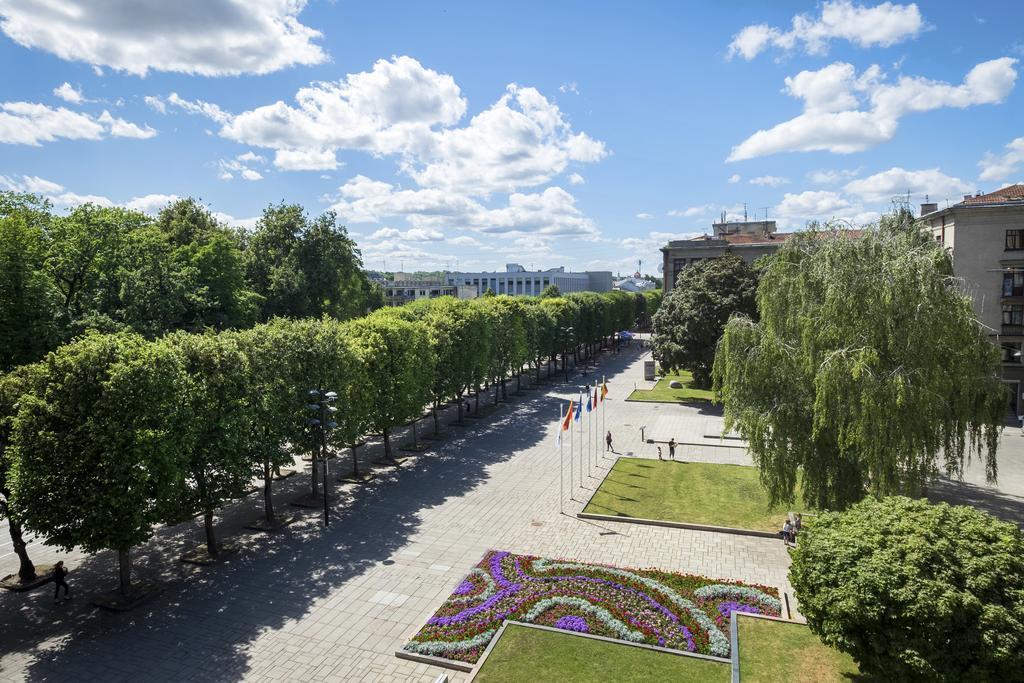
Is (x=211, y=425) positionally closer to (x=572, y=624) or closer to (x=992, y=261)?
(x=572, y=624)

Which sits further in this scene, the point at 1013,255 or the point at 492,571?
the point at 1013,255

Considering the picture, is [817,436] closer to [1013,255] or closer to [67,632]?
[67,632]

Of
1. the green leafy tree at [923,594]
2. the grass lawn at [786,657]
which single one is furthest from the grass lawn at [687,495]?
the green leafy tree at [923,594]

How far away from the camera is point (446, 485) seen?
106 feet

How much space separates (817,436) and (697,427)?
2466cm

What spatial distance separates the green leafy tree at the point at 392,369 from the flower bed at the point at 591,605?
14268 millimetres

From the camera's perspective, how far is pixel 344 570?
22.6 m

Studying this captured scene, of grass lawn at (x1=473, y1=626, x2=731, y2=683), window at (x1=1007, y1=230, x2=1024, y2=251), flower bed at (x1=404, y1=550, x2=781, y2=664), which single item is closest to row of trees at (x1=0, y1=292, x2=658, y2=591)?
flower bed at (x1=404, y1=550, x2=781, y2=664)

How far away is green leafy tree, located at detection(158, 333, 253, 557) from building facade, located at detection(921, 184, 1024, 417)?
4919cm

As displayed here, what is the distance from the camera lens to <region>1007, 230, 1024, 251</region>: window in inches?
1764

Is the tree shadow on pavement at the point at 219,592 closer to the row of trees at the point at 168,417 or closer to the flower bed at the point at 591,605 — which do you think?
the row of trees at the point at 168,417

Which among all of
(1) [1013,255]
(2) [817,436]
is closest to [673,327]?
(1) [1013,255]

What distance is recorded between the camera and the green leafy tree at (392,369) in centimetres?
3334

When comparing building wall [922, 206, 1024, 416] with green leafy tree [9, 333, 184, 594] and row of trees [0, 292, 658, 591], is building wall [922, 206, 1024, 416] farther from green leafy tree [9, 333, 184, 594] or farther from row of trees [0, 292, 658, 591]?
green leafy tree [9, 333, 184, 594]
